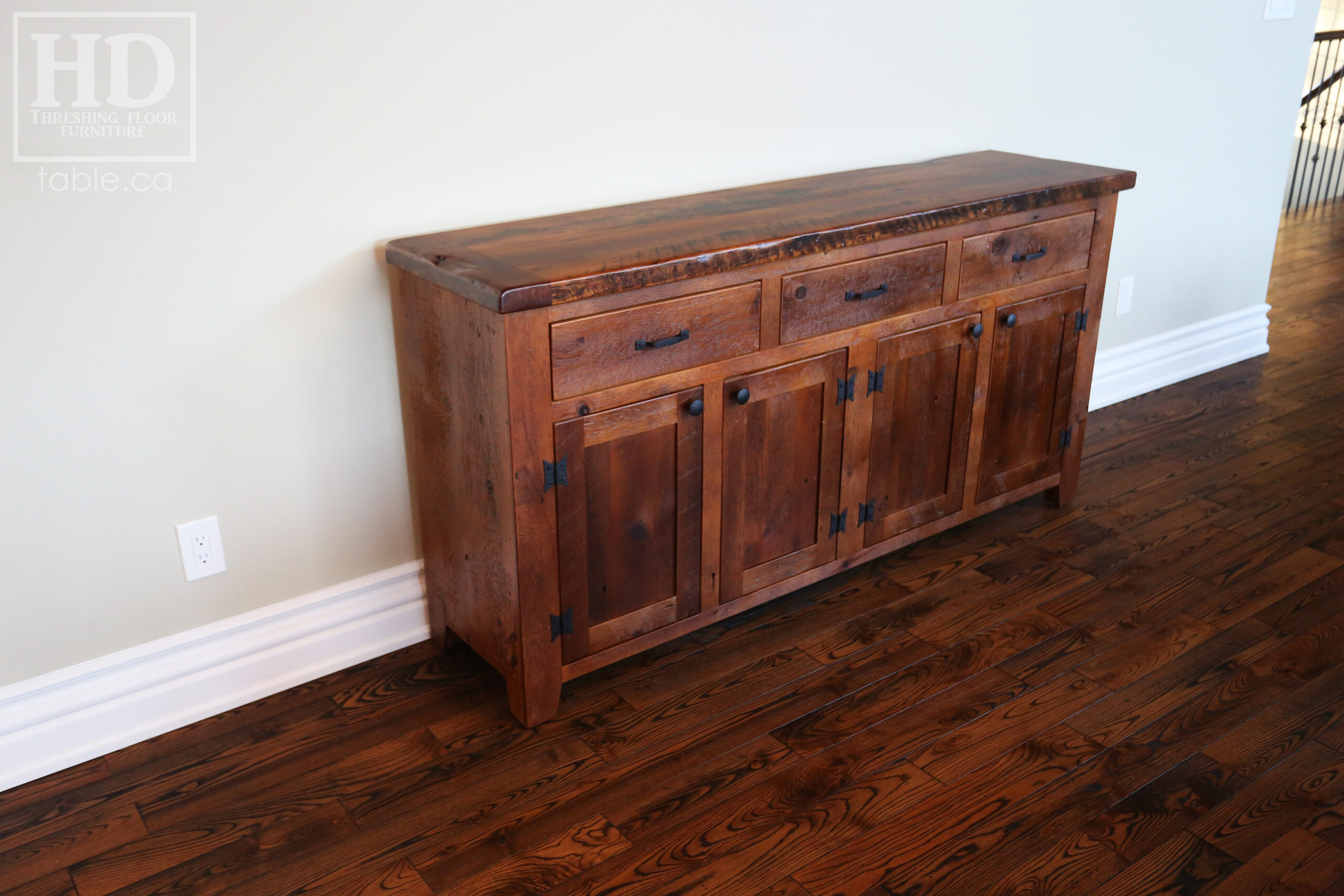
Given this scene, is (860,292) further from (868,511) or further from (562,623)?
(562,623)

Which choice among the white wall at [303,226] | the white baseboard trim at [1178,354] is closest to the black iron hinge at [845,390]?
the white wall at [303,226]

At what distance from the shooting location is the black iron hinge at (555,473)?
194 centimetres

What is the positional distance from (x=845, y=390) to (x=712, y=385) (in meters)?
0.36

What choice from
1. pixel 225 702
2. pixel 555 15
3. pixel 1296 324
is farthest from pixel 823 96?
pixel 1296 324

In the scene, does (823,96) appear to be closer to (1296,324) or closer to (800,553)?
(800,553)

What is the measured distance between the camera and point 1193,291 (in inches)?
149

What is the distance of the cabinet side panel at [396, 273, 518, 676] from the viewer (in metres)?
1.92

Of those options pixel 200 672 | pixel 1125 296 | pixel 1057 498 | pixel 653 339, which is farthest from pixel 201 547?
pixel 1125 296

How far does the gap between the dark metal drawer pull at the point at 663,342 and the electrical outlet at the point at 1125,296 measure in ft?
6.81

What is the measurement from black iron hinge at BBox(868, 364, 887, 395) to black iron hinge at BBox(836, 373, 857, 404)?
1.9 inches

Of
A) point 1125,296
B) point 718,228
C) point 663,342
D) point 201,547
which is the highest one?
point 718,228

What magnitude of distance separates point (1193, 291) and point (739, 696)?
8.26ft

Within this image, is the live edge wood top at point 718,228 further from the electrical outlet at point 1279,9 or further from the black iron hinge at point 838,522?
the electrical outlet at point 1279,9

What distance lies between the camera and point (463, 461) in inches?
82.1
